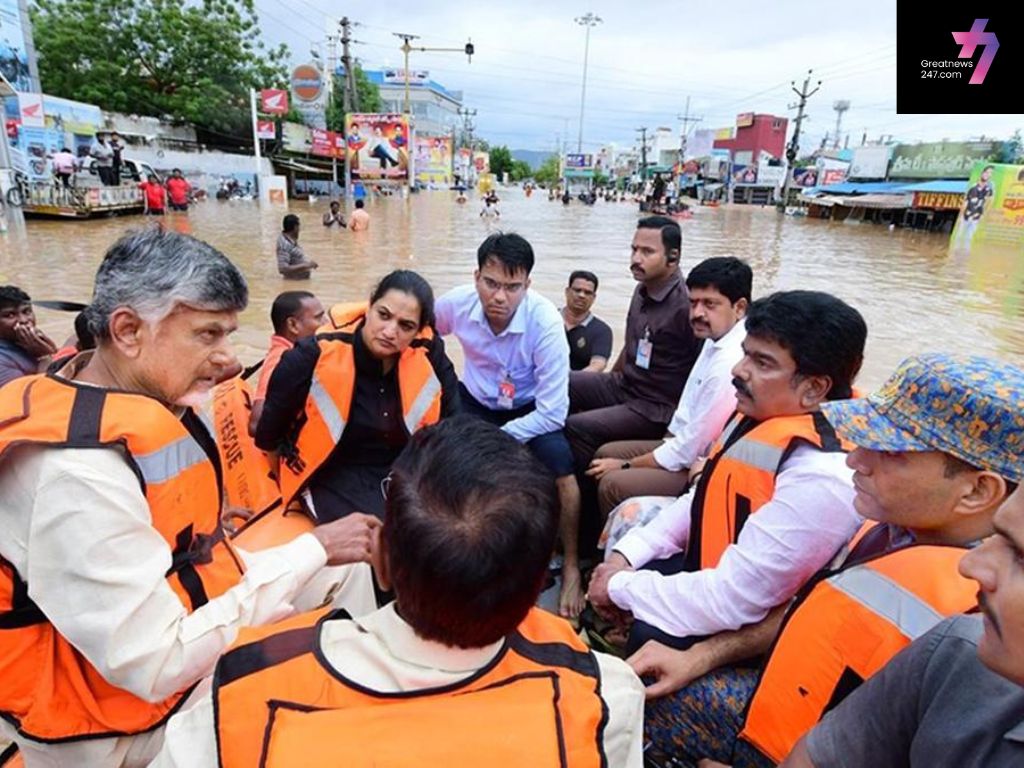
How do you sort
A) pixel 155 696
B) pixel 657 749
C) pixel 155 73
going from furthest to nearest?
pixel 155 73, pixel 657 749, pixel 155 696

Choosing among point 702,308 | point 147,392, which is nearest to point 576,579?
point 702,308

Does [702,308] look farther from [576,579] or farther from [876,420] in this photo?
[876,420]

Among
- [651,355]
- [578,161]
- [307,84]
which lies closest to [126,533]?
[651,355]

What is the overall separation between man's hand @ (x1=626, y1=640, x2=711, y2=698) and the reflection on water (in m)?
5.71

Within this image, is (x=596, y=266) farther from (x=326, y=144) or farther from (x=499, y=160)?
(x=499, y=160)

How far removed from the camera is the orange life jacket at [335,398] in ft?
7.78

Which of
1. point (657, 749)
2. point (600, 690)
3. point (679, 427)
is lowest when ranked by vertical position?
point (657, 749)

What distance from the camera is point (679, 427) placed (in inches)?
117

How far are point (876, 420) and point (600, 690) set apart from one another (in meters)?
0.85

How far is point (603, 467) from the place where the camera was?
3117 millimetres

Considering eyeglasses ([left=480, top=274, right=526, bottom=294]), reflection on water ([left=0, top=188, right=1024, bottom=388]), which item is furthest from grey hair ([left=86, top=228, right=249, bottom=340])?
reflection on water ([left=0, top=188, right=1024, bottom=388])

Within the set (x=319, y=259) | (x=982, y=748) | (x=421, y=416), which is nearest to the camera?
(x=982, y=748)
